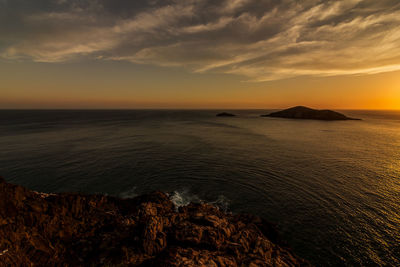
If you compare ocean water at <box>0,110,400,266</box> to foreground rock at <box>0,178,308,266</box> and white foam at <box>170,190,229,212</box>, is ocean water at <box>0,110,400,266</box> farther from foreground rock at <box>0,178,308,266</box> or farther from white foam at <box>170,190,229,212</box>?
foreground rock at <box>0,178,308,266</box>

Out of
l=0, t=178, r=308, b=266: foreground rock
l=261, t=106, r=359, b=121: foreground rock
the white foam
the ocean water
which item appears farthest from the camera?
l=261, t=106, r=359, b=121: foreground rock

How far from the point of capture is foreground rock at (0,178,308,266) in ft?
33.8

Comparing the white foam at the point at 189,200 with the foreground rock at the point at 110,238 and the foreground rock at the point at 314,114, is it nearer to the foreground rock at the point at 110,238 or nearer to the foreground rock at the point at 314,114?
the foreground rock at the point at 110,238

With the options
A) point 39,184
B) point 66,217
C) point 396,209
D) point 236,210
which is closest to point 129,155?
point 39,184

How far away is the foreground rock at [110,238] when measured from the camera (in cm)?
1030

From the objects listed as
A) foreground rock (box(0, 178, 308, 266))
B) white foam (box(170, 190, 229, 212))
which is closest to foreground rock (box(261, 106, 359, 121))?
white foam (box(170, 190, 229, 212))

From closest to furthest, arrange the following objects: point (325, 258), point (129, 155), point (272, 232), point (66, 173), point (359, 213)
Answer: point (325, 258)
point (272, 232)
point (359, 213)
point (66, 173)
point (129, 155)

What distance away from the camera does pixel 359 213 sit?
19.9m

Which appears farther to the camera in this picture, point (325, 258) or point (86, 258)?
point (325, 258)

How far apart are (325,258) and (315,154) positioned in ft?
120

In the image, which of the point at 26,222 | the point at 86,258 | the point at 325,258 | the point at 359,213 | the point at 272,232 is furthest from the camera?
the point at 359,213

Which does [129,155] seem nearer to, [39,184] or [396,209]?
[39,184]

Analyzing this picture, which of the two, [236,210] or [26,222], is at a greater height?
[26,222]

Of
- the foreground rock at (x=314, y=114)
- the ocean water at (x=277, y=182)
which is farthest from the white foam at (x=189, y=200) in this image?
the foreground rock at (x=314, y=114)
